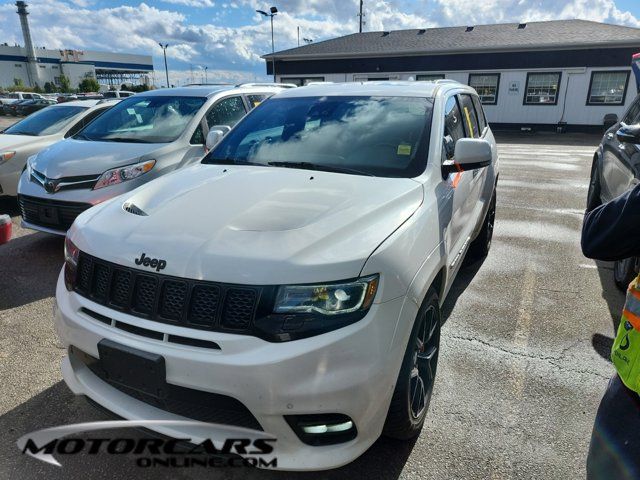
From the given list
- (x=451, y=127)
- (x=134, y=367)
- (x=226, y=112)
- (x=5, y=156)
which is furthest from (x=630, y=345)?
(x=5, y=156)

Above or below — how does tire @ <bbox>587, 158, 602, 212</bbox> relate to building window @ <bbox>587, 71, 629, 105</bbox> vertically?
below

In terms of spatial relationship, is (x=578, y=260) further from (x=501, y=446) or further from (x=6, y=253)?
(x=6, y=253)

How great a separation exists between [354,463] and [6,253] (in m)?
4.85

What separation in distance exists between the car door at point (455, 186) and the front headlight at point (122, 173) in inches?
128

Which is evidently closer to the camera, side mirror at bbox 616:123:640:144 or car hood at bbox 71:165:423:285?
car hood at bbox 71:165:423:285

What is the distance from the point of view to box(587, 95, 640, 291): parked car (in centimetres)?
352

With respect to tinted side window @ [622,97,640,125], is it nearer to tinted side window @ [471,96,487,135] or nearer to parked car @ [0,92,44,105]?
tinted side window @ [471,96,487,135]

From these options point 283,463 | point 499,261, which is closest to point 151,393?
point 283,463

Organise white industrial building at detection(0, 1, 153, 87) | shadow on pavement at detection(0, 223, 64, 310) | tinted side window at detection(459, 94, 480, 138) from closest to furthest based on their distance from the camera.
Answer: tinted side window at detection(459, 94, 480, 138), shadow on pavement at detection(0, 223, 64, 310), white industrial building at detection(0, 1, 153, 87)

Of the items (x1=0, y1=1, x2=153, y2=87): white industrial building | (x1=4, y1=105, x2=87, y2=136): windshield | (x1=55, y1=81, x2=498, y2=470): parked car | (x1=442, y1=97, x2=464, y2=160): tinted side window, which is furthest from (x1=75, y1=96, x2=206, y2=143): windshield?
(x1=0, y1=1, x2=153, y2=87): white industrial building

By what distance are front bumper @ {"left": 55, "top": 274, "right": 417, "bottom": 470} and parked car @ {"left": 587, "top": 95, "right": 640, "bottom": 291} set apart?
2179mm

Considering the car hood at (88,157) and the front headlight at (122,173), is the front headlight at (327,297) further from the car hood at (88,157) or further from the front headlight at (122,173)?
the car hood at (88,157)

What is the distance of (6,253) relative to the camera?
5266mm

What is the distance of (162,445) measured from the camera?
2.30m
